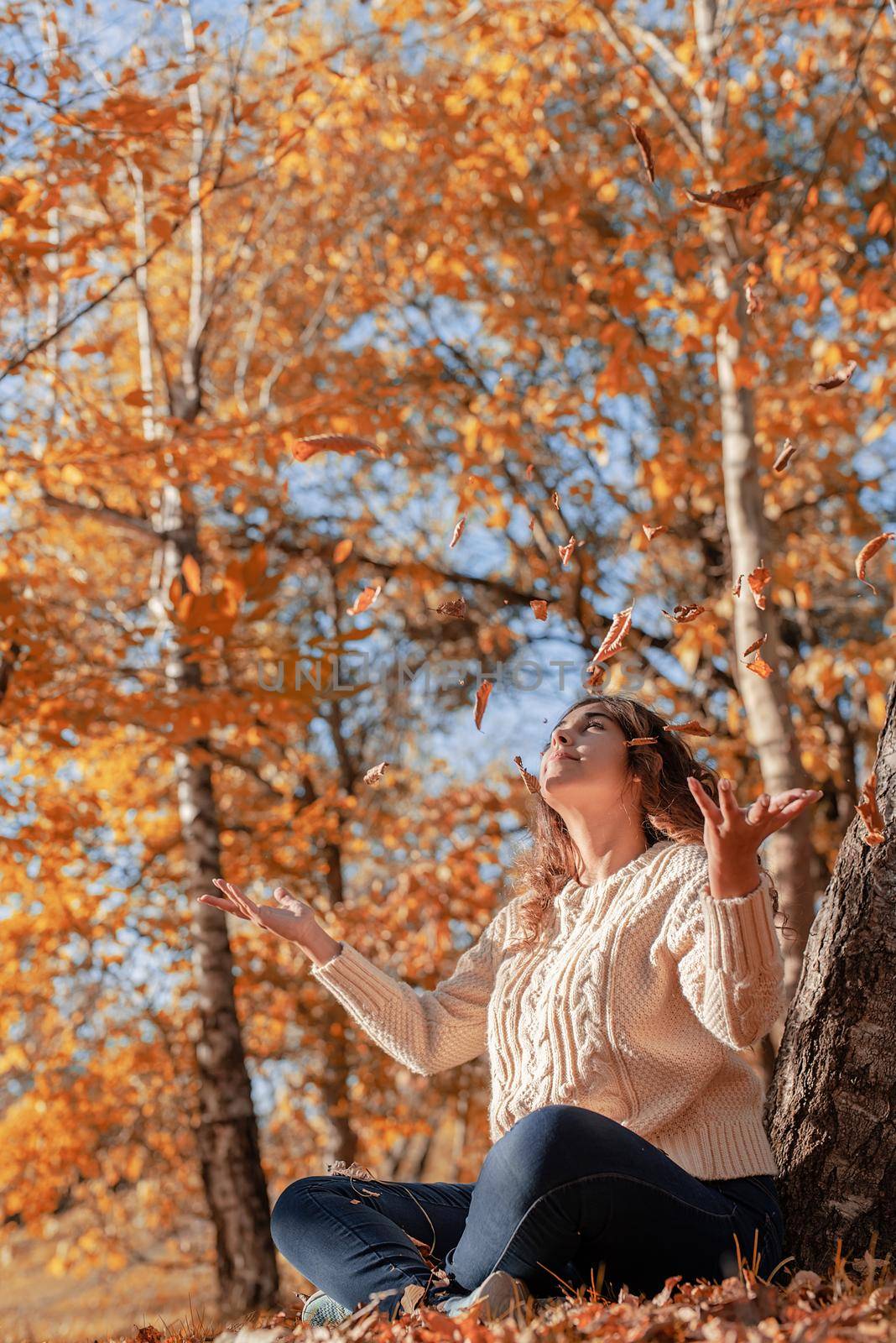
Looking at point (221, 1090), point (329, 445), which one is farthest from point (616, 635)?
point (221, 1090)

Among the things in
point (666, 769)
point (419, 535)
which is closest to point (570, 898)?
point (666, 769)

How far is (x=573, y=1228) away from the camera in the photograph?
1.89m

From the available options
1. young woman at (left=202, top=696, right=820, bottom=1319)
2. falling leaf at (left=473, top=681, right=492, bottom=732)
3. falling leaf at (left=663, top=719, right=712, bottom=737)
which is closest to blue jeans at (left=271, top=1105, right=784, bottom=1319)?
young woman at (left=202, top=696, right=820, bottom=1319)

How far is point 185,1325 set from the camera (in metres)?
2.56

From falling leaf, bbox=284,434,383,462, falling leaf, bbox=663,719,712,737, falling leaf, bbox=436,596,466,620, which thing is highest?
falling leaf, bbox=284,434,383,462

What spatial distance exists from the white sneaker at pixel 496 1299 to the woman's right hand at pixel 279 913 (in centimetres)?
77

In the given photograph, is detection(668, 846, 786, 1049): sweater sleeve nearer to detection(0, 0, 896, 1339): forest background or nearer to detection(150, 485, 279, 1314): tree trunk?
detection(0, 0, 896, 1339): forest background

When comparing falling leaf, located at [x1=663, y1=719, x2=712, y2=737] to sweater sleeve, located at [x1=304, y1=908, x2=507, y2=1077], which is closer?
falling leaf, located at [x1=663, y1=719, x2=712, y2=737]

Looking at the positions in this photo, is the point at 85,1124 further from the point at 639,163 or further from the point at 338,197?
the point at 639,163

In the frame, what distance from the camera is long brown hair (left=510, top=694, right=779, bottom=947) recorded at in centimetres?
255

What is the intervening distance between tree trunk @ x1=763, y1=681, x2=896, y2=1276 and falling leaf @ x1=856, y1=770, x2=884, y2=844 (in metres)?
0.02

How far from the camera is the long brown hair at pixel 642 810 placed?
2.55 meters

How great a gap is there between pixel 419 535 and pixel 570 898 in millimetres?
6267

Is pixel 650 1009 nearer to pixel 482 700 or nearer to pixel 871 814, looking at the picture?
pixel 871 814
